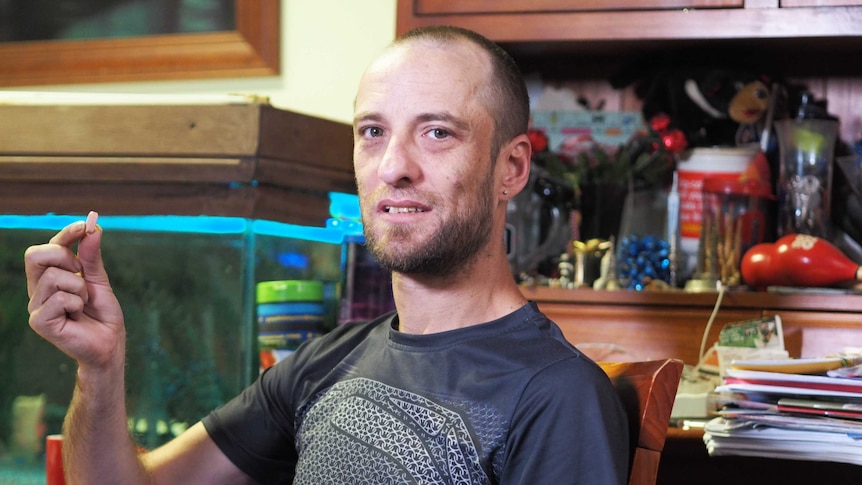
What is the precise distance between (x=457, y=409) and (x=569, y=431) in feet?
0.48

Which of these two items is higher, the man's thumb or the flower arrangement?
the flower arrangement

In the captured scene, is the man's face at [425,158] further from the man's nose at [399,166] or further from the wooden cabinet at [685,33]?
the wooden cabinet at [685,33]

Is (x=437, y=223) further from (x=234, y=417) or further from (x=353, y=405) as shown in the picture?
(x=234, y=417)

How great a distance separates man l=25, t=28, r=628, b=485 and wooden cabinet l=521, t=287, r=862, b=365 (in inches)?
20.1

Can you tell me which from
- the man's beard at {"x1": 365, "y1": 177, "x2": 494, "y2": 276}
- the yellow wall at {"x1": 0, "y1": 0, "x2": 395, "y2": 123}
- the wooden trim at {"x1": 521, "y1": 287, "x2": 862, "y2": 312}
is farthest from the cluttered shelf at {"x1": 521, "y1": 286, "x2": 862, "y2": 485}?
the yellow wall at {"x1": 0, "y1": 0, "x2": 395, "y2": 123}

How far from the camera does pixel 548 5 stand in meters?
1.86

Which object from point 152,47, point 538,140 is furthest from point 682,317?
point 152,47

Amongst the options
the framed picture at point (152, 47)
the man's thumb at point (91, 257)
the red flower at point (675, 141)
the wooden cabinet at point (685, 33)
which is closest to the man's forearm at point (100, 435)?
the man's thumb at point (91, 257)

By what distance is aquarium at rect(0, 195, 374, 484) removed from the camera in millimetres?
1771

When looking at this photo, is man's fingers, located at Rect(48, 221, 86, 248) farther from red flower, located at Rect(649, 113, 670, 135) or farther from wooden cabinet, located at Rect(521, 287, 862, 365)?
red flower, located at Rect(649, 113, 670, 135)

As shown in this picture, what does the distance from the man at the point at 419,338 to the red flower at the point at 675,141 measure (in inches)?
27.8

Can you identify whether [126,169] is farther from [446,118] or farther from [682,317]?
[682,317]

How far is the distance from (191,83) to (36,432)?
966mm

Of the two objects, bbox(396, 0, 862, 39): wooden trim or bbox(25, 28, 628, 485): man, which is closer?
bbox(25, 28, 628, 485): man
